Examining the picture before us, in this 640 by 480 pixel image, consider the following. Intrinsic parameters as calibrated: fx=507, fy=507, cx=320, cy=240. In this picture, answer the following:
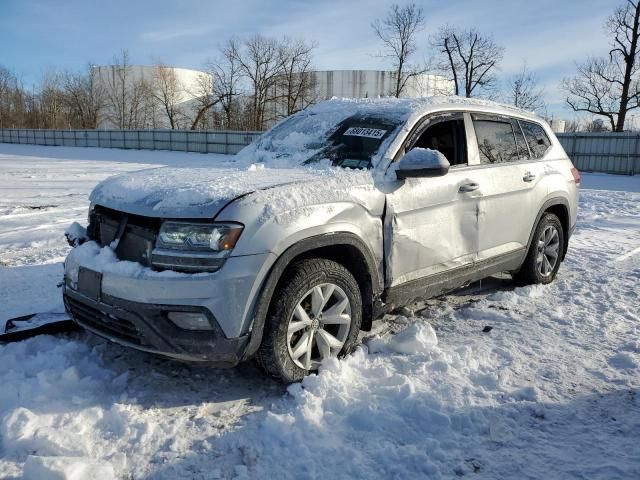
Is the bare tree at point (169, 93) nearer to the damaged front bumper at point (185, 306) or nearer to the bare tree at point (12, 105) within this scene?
the bare tree at point (12, 105)

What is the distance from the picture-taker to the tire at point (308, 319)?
2.79m

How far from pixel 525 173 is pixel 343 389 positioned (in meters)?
2.72

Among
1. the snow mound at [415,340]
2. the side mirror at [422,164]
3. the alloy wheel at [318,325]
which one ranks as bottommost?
the snow mound at [415,340]

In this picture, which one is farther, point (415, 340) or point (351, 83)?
point (351, 83)

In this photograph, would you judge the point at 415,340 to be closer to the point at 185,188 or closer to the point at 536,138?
the point at 185,188

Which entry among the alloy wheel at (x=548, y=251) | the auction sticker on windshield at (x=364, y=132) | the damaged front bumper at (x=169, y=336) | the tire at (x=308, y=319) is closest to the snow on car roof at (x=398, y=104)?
the auction sticker on windshield at (x=364, y=132)

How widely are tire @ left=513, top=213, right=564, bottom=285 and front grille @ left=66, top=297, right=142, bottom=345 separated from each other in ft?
12.0

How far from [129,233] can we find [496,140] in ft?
10.0

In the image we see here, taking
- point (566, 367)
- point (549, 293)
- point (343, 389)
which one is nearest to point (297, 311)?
point (343, 389)

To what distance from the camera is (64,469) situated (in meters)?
2.10

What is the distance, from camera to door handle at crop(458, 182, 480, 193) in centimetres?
373

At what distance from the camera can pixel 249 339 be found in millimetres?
2660

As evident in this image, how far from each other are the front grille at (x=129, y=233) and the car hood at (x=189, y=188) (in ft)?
0.23

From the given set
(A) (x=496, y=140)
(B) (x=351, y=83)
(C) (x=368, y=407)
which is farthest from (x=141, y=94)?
(C) (x=368, y=407)
